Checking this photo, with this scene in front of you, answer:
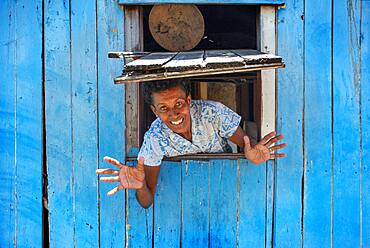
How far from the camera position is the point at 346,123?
3.17 metres

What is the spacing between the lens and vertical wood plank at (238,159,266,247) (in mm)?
3186

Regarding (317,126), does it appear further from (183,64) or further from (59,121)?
(59,121)

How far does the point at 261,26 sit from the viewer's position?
315 centimetres

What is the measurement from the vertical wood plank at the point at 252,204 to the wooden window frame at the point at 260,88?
0.14 metres

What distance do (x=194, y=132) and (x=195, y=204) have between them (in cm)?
51

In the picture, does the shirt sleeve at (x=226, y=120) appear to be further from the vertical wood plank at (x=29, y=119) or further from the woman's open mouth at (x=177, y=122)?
the vertical wood plank at (x=29, y=119)

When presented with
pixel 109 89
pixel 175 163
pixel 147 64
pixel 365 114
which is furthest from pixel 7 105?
pixel 365 114

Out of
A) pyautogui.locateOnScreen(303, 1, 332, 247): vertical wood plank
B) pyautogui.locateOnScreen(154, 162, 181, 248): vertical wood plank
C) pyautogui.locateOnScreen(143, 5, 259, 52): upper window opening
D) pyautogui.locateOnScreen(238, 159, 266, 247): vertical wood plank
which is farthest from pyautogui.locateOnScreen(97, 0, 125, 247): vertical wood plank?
pyautogui.locateOnScreen(143, 5, 259, 52): upper window opening

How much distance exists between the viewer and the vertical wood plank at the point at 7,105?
318 centimetres

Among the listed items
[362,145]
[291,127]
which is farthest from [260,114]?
[362,145]

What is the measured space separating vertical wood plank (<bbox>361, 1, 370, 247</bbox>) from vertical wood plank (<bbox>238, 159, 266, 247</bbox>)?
0.66 metres

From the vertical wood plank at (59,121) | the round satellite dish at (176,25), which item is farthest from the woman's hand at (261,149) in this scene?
the vertical wood plank at (59,121)

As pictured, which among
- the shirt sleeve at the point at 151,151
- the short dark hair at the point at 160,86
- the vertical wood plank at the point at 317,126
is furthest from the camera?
the vertical wood plank at the point at 317,126

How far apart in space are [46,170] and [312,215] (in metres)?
1.79
